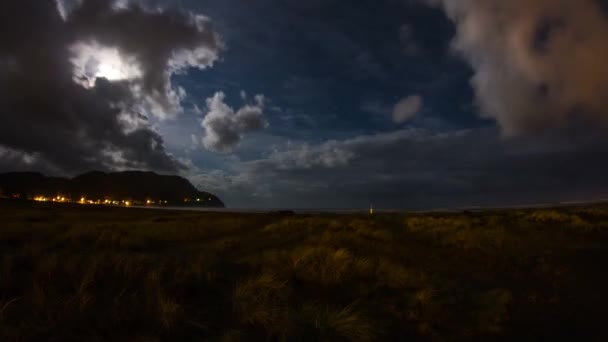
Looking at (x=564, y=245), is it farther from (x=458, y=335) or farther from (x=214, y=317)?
(x=214, y=317)

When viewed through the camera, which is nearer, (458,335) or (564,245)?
(458,335)

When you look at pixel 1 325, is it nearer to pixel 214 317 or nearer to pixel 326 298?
pixel 214 317

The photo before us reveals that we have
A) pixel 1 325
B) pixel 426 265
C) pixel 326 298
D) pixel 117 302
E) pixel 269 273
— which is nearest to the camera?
pixel 1 325

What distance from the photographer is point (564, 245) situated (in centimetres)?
1670

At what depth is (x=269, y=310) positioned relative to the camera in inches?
238

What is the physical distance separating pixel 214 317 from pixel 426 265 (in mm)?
9114

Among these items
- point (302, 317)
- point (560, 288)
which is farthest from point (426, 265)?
point (302, 317)

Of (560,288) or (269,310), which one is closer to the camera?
(269,310)

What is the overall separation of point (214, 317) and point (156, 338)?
4.61ft

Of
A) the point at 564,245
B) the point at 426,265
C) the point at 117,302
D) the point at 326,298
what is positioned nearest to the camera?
the point at 117,302

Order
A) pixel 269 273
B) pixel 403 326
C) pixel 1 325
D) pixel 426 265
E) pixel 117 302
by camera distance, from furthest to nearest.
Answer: pixel 426 265 → pixel 269 273 → pixel 403 326 → pixel 117 302 → pixel 1 325

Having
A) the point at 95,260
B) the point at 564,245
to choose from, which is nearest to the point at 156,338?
the point at 95,260

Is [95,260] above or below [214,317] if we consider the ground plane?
above

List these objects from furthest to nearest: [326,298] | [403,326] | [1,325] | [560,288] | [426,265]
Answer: [426,265]
[560,288]
[326,298]
[403,326]
[1,325]
